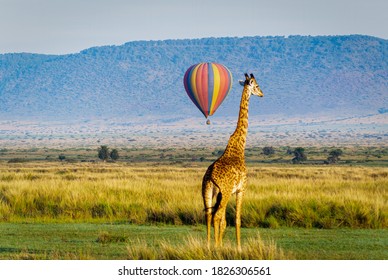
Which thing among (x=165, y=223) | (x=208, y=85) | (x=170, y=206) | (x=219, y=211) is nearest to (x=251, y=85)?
(x=219, y=211)

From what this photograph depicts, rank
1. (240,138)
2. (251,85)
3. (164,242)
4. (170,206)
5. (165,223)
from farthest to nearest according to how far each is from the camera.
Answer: (170,206)
(165,223)
(164,242)
(251,85)
(240,138)

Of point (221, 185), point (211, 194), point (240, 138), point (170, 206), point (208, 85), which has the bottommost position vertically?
point (170, 206)

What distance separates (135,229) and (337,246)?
5.09 meters

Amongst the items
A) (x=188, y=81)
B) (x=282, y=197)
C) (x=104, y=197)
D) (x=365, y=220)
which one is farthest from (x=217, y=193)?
(x=188, y=81)

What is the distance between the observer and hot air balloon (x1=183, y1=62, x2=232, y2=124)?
43969mm

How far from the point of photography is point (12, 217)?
70.5 feet

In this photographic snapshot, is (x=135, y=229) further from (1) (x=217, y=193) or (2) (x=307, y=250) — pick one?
(1) (x=217, y=193)

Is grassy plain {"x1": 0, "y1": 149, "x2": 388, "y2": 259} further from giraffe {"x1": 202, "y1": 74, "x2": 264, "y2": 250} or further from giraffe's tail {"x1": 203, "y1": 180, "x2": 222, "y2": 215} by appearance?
giraffe's tail {"x1": 203, "y1": 180, "x2": 222, "y2": 215}

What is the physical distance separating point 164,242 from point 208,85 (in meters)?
29.9

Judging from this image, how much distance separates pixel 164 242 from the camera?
48.1 ft

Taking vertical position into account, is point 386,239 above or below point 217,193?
below

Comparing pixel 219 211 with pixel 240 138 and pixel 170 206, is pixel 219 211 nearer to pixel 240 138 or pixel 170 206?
pixel 240 138

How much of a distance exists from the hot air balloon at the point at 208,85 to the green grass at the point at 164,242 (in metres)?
24.8

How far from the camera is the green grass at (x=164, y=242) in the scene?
12344 millimetres
